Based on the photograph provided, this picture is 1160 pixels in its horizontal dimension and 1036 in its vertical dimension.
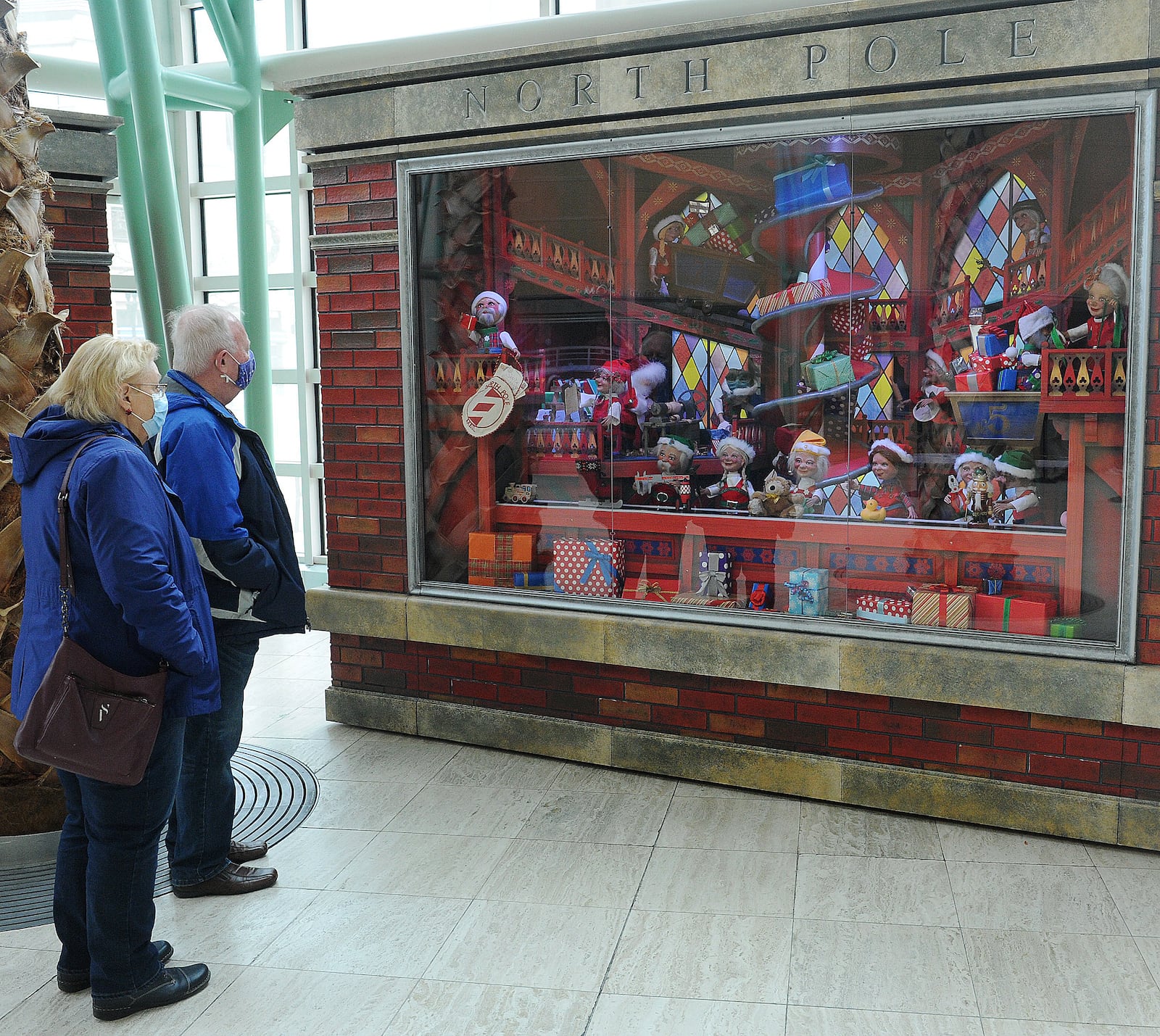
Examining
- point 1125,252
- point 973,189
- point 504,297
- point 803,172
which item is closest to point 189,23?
point 504,297

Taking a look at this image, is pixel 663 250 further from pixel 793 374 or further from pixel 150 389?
pixel 150 389

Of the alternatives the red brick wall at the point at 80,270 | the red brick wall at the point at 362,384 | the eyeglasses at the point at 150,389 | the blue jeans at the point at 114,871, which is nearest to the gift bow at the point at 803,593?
the red brick wall at the point at 362,384

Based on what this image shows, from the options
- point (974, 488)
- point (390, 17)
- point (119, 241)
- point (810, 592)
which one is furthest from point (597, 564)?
point (119, 241)

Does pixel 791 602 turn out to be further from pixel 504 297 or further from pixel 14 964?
pixel 14 964

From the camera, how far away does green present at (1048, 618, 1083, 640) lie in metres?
4.28

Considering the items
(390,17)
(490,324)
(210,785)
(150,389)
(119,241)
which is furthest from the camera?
(119,241)

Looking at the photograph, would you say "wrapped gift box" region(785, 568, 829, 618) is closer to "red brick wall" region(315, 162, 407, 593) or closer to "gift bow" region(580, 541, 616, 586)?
"gift bow" region(580, 541, 616, 586)

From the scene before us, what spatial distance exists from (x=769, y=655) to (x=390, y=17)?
23.0 ft

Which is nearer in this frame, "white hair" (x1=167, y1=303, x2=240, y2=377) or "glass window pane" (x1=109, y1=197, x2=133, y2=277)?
"white hair" (x1=167, y1=303, x2=240, y2=377)

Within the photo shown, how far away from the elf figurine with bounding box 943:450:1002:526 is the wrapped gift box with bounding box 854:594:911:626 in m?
0.44

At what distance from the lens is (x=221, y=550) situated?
367 cm

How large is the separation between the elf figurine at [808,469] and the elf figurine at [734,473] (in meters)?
0.20

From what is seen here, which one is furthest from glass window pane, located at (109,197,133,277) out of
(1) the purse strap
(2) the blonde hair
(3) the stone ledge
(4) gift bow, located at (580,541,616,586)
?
(1) the purse strap

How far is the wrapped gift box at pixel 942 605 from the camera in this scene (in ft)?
14.6
